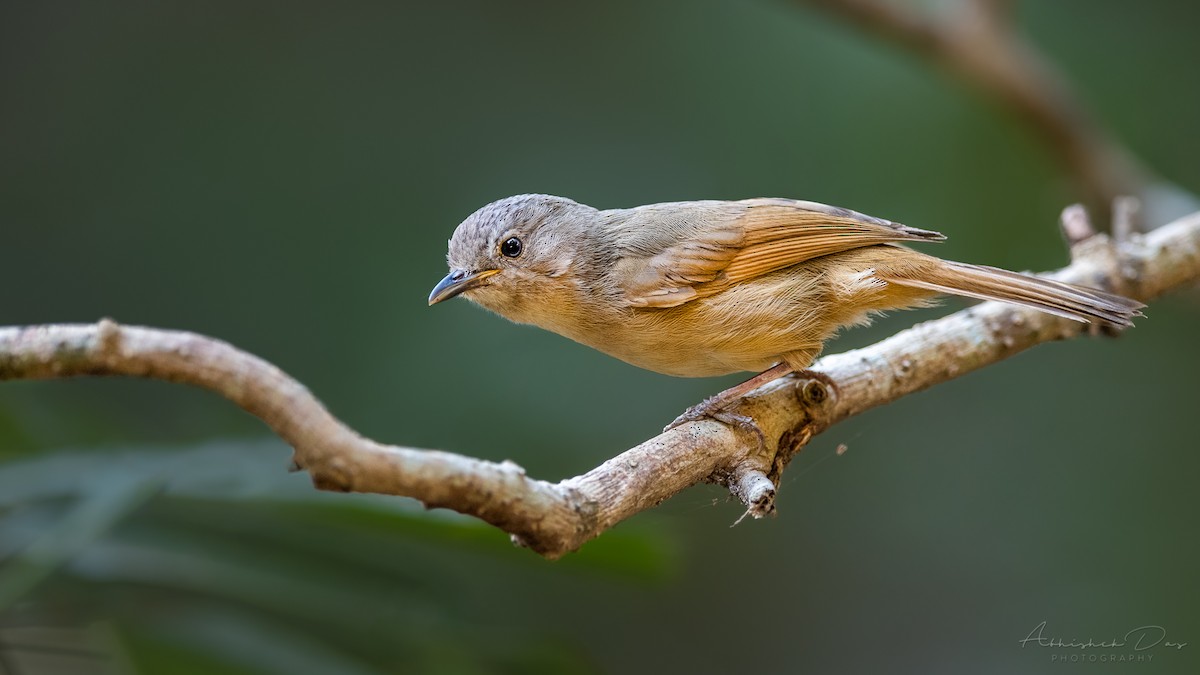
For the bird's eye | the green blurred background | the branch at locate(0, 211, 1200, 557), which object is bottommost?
the branch at locate(0, 211, 1200, 557)

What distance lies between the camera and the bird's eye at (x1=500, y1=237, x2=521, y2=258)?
140 inches

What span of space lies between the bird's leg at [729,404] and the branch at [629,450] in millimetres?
37

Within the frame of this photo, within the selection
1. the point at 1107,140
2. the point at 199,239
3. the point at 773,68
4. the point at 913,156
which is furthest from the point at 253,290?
the point at 1107,140

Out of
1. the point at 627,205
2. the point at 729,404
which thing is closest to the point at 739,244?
the point at 729,404

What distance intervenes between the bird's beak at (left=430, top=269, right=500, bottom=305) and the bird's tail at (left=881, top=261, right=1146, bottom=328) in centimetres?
134

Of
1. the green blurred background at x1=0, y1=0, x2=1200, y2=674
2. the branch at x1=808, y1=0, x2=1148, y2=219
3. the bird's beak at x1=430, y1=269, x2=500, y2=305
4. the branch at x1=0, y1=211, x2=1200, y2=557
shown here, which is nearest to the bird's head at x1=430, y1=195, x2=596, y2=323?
the bird's beak at x1=430, y1=269, x2=500, y2=305

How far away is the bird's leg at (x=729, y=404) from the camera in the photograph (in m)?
3.03

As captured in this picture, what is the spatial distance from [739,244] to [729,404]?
24.7 inches

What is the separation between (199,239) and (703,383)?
300 centimetres

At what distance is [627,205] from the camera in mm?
5719
